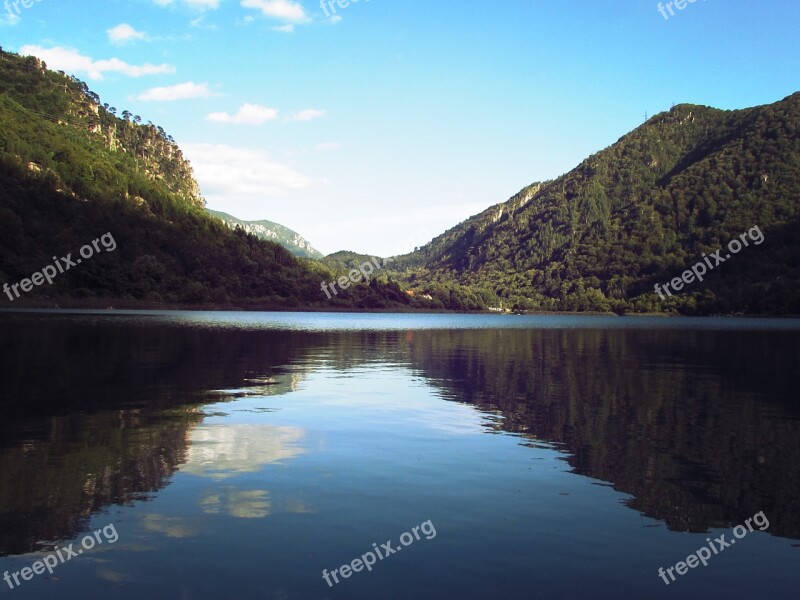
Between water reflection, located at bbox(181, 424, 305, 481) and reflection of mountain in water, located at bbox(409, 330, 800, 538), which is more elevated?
water reflection, located at bbox(181, 424, 305, 481)

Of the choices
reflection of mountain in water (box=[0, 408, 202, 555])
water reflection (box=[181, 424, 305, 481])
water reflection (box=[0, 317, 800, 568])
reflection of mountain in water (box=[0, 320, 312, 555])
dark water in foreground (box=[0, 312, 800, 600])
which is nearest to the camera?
dark water in foreground (box=[0, 312, 800, 600])

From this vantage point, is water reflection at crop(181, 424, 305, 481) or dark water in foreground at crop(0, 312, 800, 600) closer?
dark water in foreground at crop(0, 312, 800, 600)

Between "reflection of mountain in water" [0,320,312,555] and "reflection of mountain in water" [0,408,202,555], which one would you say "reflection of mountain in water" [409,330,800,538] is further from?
"reflection of mountain in water" [0,408,202,555]

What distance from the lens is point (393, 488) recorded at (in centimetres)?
1504

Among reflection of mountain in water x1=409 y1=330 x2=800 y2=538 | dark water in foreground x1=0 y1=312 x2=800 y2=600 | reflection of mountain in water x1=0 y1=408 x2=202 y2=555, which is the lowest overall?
reflection of mountain in water x1=409 y1=330 x2=800 y2=538

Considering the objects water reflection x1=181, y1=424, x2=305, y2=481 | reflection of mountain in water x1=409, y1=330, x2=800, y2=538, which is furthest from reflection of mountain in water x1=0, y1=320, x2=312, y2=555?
reflection of mountain in water x1=409, y1=330, x2=800, y2=538

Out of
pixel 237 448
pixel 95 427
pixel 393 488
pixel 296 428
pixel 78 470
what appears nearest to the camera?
pixel 393 488

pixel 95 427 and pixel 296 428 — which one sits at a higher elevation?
pixel 95 427

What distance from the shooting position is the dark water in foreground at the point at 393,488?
1015 cm

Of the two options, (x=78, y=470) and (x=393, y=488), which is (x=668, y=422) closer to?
(x=393, y=488)

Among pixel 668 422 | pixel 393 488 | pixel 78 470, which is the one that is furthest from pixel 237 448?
pixel 668 422

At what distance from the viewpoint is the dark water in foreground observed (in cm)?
1015

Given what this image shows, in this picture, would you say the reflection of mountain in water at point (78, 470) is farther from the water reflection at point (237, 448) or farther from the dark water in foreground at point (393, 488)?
the water reflection at point (237, 448)

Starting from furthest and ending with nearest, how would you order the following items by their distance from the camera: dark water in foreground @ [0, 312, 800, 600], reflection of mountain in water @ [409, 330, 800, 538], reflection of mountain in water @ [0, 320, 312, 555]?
reflection of mountain in water @ [409, 330, 800, 538]
reflection of mountain in water @ [0, 320, 312, 555]
dark water in foreground @ [0, 312, 800, 600]
